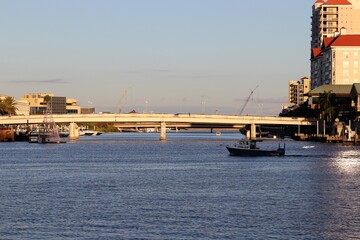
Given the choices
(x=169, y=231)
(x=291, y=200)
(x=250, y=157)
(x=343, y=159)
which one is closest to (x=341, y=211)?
(x=291, y=200)

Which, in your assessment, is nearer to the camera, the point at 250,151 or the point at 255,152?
the point at 255,152

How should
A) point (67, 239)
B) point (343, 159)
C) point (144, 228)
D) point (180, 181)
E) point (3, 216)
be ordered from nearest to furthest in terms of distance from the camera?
1. point (67, 239)
2. point (144, 228)
3. point (3, 216)
4. point (180, 181)
5. point (343, 159)

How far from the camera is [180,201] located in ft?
271

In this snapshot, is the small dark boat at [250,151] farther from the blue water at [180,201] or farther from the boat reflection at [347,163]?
the blue water at [180,201]

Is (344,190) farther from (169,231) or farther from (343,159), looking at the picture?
(343,159)

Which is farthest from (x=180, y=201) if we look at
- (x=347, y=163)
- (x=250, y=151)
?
(x=250, y=151)

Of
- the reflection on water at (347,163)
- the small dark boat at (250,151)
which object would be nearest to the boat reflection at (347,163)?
the reflection on water at (347,163)

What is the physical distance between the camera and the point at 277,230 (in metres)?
65.0

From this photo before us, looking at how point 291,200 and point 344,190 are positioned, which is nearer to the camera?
point 291,200

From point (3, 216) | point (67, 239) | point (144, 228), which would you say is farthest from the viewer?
point (3, 216)

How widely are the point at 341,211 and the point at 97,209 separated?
20425 mm

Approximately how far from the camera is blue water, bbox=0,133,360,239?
213 feet

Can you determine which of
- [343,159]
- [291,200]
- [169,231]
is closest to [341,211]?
[291,200]

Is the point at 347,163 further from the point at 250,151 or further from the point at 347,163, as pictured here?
the point at 250,151
